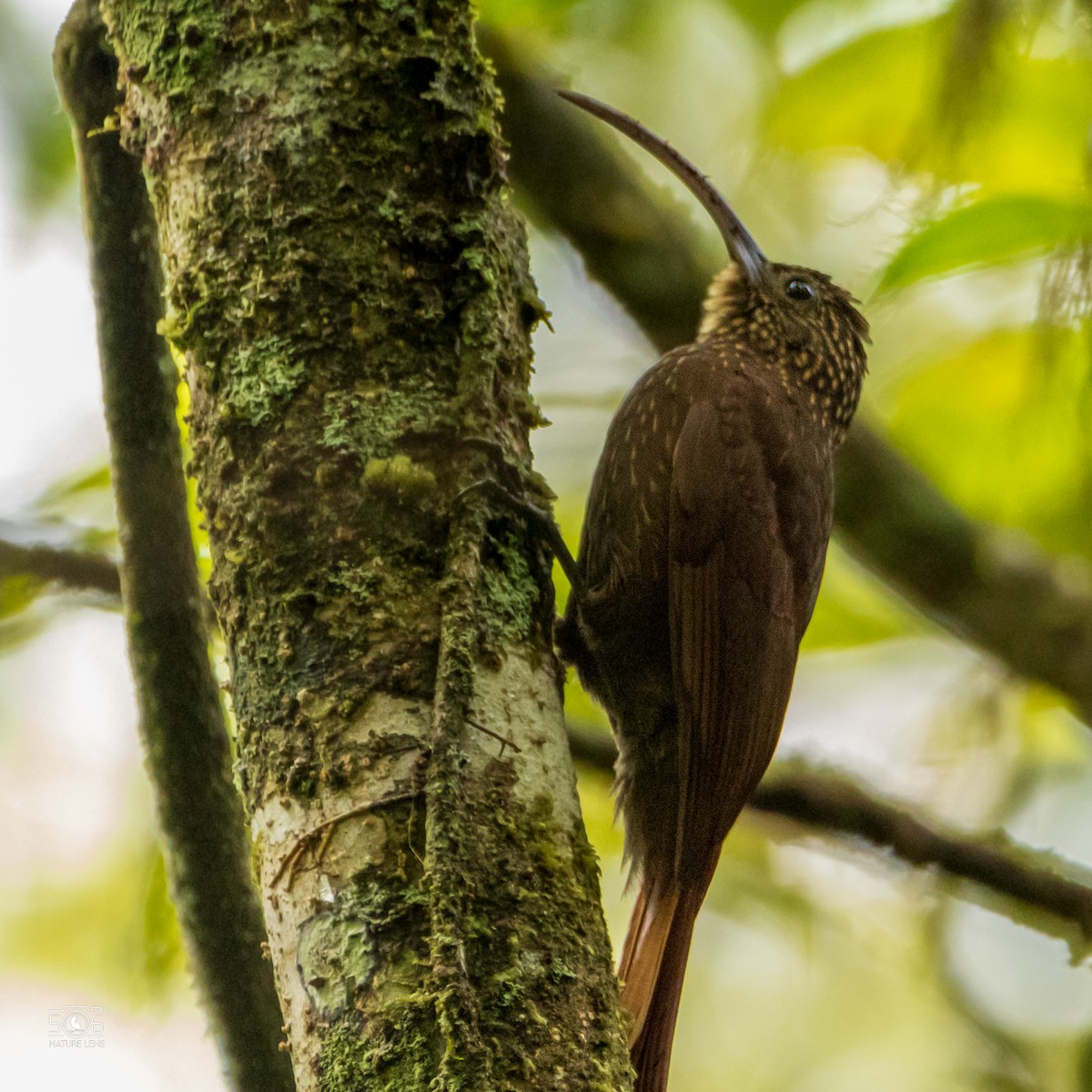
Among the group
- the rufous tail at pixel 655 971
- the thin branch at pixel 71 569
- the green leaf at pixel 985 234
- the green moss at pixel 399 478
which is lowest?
the rufous tail at pixel 655 971

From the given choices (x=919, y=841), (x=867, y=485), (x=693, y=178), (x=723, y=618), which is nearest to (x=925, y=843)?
(x=919, y=841)

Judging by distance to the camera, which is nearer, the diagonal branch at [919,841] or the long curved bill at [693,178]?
the diagonal branch at [919,841]

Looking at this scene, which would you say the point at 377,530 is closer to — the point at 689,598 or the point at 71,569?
the point at 689,598

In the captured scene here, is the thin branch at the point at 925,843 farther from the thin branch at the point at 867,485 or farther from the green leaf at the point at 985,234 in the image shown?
the green leaf at the point at 985,234

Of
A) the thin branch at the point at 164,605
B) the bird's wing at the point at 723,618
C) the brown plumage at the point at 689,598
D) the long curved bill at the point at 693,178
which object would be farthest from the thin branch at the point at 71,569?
the long curved bill at the point at 693,178

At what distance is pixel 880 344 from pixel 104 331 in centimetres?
398

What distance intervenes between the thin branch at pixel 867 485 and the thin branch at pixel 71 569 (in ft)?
4.68

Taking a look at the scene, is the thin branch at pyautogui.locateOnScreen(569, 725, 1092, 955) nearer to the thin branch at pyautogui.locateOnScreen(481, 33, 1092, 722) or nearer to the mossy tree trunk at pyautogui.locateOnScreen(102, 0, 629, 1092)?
the thin branch at pyautogui.locateOnScreen(481, 33, 1092, 722)

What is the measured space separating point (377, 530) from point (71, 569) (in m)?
1.29

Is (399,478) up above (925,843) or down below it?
above

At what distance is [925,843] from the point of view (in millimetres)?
2863

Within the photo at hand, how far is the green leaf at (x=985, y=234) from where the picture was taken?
2078 millimetres

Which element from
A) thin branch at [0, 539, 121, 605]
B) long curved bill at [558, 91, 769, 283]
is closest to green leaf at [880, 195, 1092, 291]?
long curved bill at [558, 91, 769, 283]

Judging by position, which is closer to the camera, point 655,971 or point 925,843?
point 655,971
